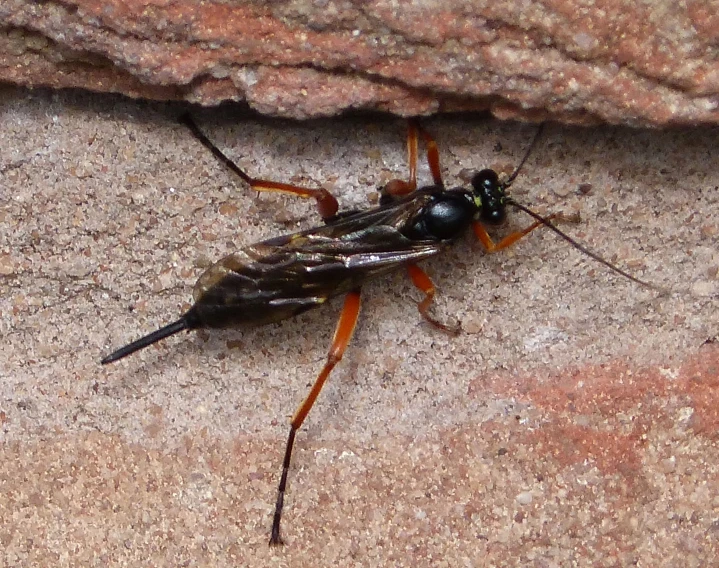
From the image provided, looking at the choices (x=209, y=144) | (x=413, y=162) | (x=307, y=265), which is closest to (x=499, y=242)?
(x=413, y=162)

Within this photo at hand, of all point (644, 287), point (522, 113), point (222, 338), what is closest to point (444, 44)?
point (522, 113)

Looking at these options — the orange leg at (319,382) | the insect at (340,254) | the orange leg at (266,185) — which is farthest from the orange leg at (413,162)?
the orange leg at (319,382)

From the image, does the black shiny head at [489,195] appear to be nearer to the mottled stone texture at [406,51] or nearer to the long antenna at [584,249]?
the long antenna at [584,249]

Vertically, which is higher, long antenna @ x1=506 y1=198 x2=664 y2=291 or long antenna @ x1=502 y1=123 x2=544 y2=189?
long antenna @ x1=502 y1=123 x2=544 y2=189

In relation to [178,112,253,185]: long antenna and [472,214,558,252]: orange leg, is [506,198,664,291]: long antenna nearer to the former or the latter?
[472,214,558,252]: orange leg

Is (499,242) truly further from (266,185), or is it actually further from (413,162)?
(266,185)

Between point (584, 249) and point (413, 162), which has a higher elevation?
point (413, 162)

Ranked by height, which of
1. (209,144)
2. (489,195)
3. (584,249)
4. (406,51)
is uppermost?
(406,51)

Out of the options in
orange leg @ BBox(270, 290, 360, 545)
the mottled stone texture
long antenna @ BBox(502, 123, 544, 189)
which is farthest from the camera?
orange leg @ BBox(270, 290, 360, 545)

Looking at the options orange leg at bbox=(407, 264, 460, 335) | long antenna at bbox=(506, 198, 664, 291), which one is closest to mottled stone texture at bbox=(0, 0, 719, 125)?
long antenna at bbox=(506, 198, 664, 291)
